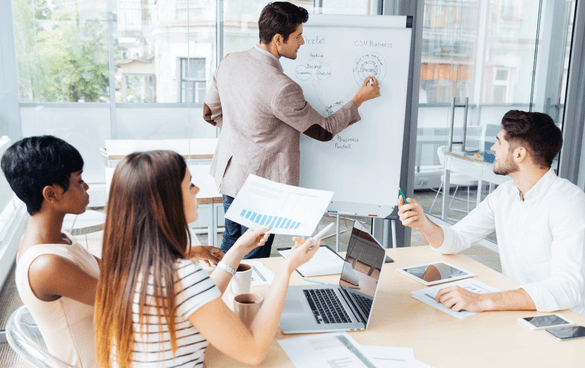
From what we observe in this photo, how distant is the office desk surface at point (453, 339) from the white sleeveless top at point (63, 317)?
30 cm

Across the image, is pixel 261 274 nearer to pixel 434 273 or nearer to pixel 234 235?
pixel 434 273

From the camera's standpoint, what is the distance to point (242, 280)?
1365 millimetres

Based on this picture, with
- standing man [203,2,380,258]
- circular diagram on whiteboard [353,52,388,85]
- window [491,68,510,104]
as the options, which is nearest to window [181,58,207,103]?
standing man [203,2,380,258]

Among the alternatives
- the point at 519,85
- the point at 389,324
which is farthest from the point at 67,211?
the point at 519,85

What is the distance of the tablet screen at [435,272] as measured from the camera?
160cm

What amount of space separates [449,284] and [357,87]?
117 cm

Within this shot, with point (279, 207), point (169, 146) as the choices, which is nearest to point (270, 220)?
point (279, 207)

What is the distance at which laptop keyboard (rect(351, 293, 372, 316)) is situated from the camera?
127cm

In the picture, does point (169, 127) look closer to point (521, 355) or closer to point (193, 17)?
point (193, 17)

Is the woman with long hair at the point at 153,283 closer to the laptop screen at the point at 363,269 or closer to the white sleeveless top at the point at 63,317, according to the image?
the white sleeveless top at the point at 63,317

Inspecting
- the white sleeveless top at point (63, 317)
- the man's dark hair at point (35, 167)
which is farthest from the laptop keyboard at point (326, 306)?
the man's dark hair at point (35, 167)

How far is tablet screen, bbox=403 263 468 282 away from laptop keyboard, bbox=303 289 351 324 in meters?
0.35

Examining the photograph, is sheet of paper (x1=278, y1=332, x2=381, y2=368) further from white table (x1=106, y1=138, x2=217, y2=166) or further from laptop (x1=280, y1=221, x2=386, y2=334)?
white table (x1=106, y1=138, x2=217, y2=166)

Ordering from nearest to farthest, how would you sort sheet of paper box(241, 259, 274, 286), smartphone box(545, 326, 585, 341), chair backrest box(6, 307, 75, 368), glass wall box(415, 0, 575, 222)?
chair backrest box(6, 307, 75, 368) < smartphone box(545, 326, 585, 341) < sheet of paper box(241, 259, 274, 286) < glass wall box(415, 0, 575, 222)
